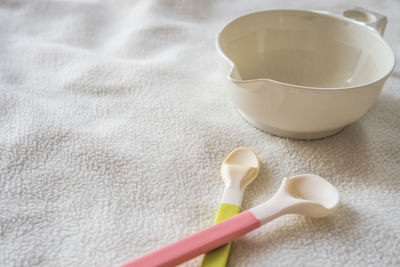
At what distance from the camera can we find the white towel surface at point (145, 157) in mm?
347

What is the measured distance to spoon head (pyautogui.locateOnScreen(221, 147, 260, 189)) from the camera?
40cm

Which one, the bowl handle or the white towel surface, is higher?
the bowl handle

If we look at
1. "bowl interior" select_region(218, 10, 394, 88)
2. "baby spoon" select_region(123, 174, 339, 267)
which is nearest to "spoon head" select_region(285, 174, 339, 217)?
"baby spoon" select_region(123, 174, 339, 267)

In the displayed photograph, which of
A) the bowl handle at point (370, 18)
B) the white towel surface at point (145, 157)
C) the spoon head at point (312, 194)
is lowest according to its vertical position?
the white towel surface at point (145, 157)

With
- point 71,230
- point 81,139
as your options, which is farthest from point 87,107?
point 71,230

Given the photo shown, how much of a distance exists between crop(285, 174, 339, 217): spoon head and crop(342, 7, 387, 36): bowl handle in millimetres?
268

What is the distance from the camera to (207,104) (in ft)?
1.71

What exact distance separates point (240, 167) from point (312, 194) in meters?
0.08

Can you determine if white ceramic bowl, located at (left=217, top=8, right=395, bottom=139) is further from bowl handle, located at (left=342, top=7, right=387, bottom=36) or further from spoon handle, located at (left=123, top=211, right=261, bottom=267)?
spoon handle, located at (left=123, top=211, right=261, bottom=267)

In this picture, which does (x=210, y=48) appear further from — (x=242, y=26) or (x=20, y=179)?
(x=20, y=179)

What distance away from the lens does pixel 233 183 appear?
39 cm

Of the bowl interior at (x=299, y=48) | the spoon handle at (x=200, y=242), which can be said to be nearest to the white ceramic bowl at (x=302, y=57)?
the bowl interior at (x=299, y=48)

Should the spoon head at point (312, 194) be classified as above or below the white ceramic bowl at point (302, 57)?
below

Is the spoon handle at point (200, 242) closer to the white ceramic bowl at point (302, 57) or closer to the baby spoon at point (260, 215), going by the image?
the baby spoon at point (260, 215)
